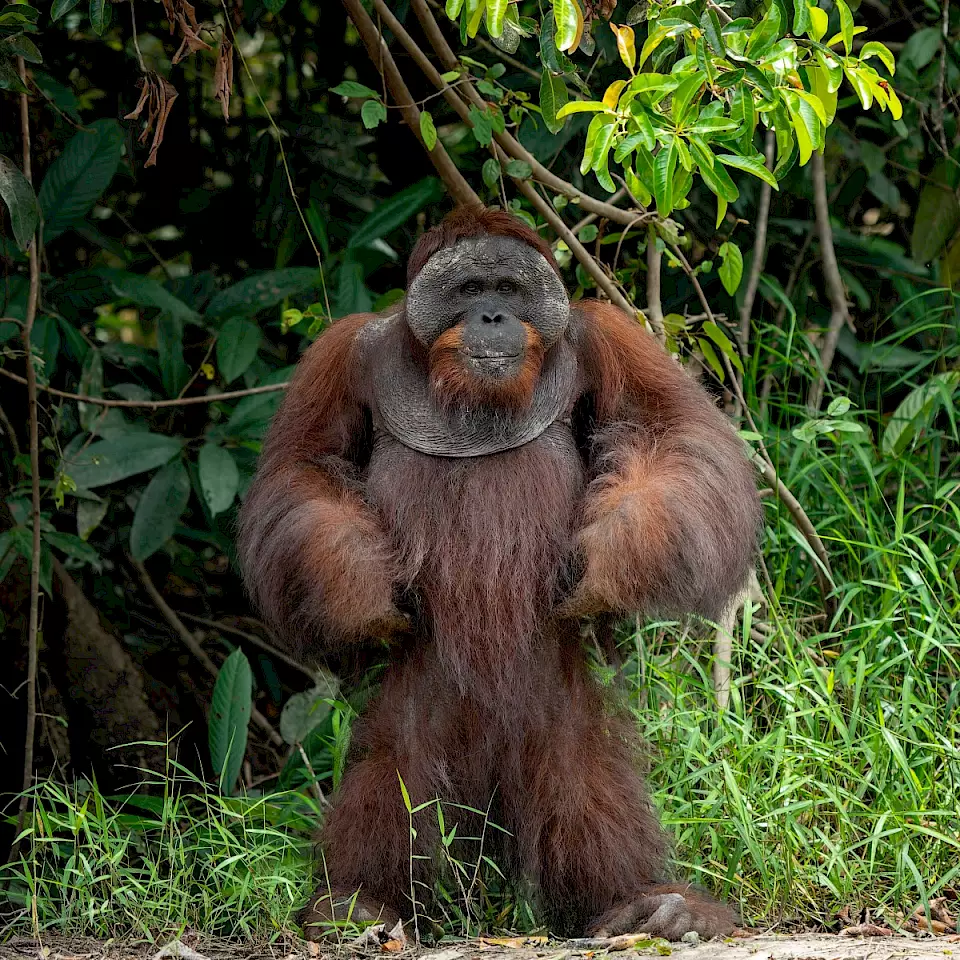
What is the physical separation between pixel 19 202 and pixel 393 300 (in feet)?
3.83

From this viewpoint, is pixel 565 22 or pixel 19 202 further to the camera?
pixel 19 202

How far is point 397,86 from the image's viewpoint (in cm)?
400

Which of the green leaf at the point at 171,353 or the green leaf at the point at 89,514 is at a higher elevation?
the green leaf at the point at 171,353

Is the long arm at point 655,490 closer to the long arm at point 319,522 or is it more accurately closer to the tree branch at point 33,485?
the long arm at point 319,522

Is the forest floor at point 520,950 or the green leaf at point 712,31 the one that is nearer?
the forest floor at point 520,950

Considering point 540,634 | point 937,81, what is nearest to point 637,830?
point 540,634

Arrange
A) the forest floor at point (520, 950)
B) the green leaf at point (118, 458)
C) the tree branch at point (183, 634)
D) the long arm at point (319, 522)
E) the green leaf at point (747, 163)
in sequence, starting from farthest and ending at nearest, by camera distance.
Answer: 1. the tree branch at point (183, 634)
2. the green leaf at point (118, 458)
3. the long arm at point (319, 522)
4. the green leaf at point (747, 163)
5. the forest floor at point (520, 950)

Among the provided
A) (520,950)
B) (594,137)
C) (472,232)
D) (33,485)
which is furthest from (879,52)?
(33,485)

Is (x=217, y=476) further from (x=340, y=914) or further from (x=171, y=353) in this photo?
(x=340, y=914)

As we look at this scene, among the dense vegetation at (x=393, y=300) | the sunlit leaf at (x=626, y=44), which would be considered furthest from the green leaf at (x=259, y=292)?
the sunlit leaf at (x=626, y=44)

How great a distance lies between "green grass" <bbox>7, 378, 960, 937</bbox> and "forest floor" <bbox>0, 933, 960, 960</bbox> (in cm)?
7

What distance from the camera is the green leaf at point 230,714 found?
3902 millimetres

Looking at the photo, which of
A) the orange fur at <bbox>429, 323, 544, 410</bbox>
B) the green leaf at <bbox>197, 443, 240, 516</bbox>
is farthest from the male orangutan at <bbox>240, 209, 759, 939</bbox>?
the green leaf at <bbox>197, 443, 240, 516</bbox>

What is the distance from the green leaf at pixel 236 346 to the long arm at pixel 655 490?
1.30 meters
